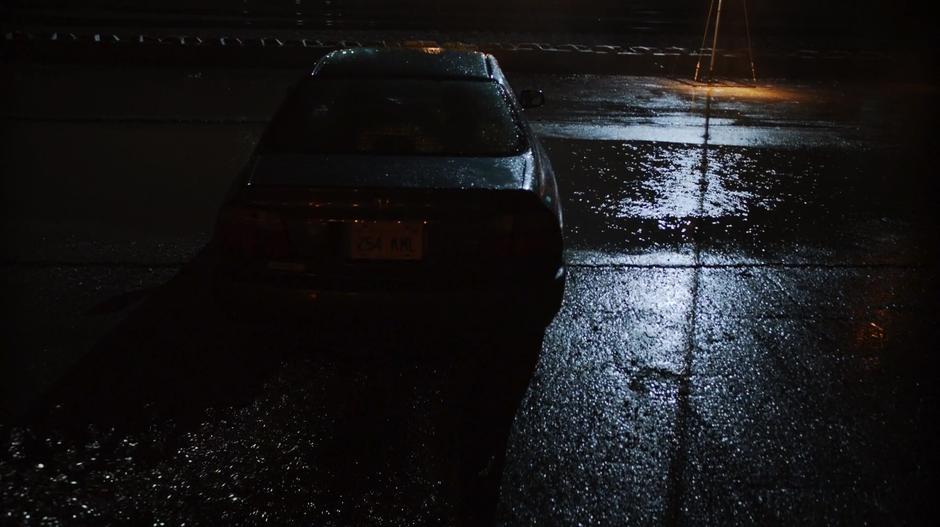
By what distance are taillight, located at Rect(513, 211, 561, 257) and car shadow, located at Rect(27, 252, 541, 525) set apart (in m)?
0.43

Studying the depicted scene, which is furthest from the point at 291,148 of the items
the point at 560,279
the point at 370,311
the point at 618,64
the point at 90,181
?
the point at 618,64

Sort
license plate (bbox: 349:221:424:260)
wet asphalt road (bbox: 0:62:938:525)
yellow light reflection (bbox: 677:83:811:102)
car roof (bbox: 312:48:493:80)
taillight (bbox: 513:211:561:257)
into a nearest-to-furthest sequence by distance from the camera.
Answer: wet asphalt road (bbox: 0:62:938:525) < license plate (bbox: 349:221:424:260) < taillight (bbox: 513:211:561:257) < car roof (bbox: 312:48:493:80) < yellow light reflection (bbox: 677:83:811:102)

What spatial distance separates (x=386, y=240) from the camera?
347 centimetres

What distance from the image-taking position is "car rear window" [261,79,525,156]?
13.4 ft

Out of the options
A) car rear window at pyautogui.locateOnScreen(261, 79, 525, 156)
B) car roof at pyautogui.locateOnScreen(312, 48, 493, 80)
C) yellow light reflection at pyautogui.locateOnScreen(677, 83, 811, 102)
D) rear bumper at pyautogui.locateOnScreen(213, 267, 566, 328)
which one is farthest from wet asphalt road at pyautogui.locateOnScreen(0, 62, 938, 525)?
yellow light reflection at pyautogui.locateOnScreen(677, 83, 811, 102)

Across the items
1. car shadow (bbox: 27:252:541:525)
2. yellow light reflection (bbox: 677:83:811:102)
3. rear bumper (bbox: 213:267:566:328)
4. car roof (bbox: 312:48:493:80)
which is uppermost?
car roof (bbox: 312:48:493:80)

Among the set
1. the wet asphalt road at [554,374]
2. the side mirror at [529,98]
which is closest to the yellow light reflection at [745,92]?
the wet asphalt road at [554,374]

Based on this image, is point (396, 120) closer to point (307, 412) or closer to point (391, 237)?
point (391, 237)

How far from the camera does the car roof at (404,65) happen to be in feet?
15.4

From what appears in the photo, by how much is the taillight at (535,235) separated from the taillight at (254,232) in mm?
1031

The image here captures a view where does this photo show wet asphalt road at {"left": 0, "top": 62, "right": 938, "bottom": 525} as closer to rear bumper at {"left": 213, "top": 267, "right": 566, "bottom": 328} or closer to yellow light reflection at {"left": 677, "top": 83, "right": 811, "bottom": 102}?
rear bumper at {"left": 213, "top": 267, "right": 566, "bottom": 328}

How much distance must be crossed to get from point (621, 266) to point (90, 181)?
494 centimetres

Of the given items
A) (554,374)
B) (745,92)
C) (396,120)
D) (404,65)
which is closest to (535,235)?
(554,374)

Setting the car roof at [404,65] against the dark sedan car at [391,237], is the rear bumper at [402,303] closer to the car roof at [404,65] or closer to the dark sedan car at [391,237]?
the dark sedan car at [391,237]
